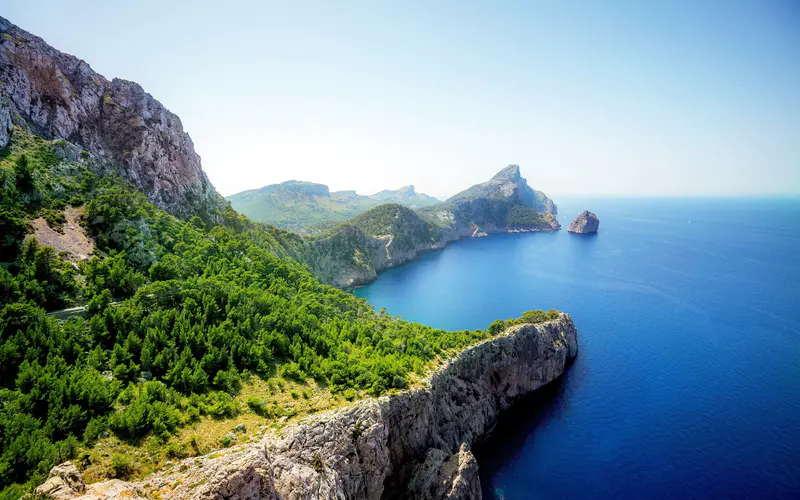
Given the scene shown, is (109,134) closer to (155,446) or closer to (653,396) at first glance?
(155,446)

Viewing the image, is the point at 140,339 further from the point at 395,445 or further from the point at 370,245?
the point at 370,245

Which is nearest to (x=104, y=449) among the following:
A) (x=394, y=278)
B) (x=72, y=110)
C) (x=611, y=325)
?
(x=72, y=110)

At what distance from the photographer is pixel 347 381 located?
36.2 m

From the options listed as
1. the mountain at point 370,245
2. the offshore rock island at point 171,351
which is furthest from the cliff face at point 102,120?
the mountain at point 370,245

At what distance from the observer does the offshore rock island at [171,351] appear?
72.3 feet

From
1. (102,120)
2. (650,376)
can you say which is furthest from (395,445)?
(102,120)

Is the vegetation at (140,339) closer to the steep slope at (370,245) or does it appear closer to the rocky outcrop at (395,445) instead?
the rocky outcrop at (395,445)

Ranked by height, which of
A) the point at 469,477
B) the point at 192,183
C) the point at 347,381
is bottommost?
the point at 469,477

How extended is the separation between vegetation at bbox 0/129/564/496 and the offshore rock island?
0.16m

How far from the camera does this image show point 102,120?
6166 cm

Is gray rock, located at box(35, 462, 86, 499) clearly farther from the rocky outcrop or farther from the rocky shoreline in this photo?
the rocky shoreline

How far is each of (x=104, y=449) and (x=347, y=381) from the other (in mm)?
19257

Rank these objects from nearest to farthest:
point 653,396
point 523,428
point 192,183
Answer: point 523,428 < point 653,396 < point 192,183

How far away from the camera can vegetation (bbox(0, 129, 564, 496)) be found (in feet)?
73.6
